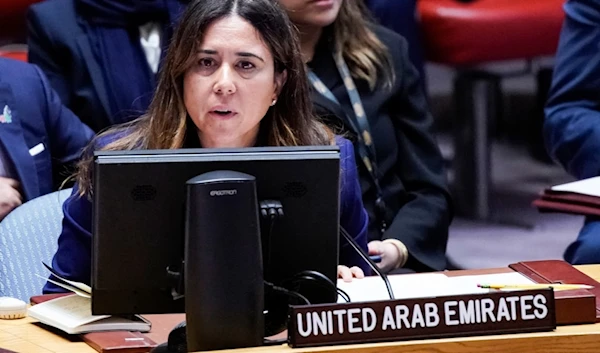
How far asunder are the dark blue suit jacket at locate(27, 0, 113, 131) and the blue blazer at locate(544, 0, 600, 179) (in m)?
1.17

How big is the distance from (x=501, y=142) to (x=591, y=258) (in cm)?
306

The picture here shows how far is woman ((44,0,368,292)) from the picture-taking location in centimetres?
238

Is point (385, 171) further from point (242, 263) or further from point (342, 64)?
point (242, 263)

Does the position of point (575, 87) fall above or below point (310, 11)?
below

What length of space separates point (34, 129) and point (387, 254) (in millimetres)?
889

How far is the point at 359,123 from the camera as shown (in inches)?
127

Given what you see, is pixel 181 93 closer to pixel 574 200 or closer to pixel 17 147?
pixel 17 147

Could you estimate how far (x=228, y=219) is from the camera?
1.82 m

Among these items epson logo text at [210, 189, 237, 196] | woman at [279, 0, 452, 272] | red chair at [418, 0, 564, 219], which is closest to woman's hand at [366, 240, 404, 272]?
woman at [279, 0, 452, 272]

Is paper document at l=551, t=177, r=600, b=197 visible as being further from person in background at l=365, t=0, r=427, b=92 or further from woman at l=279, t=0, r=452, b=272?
person in background at l=365, t=0, r=427, b=92

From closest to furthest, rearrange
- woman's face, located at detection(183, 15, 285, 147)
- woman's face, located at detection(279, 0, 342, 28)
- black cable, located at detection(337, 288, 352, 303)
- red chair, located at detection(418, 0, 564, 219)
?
black cable, located at detection(337, 288, 352, 303)
woman's face, located at detection(183, 15, 285, 147)
woman's face, located at detection(279, 0, 342, 28)
red chair, located at detection(418, 0, 564, 219)

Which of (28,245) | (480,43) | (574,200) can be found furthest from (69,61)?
(480,43)

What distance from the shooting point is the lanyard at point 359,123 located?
3209 mm

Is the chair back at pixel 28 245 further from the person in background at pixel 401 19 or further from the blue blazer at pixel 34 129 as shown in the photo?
the person in background at pixel 401 19
